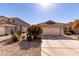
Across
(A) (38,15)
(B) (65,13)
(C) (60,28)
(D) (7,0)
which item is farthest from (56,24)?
(D) (7,0)

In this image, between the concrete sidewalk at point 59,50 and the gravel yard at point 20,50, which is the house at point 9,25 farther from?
the concrete sidewalk at point 59,50

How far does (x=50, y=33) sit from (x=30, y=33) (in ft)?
11.3

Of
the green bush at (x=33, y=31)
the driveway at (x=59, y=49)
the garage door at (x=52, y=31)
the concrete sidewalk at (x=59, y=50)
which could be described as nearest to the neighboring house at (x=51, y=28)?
the garage door at (x=52, y=31)

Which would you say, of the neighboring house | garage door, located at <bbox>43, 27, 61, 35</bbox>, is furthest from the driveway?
the neighboring house

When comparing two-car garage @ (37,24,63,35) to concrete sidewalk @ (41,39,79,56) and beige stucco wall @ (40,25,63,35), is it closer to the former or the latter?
beige stucco wall @ (40,25,63,35)

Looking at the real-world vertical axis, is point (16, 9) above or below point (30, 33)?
above

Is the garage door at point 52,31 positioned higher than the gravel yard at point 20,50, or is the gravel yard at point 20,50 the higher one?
the garage door at point 52,31

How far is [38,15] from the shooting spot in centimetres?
1195

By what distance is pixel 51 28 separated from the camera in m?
15.5

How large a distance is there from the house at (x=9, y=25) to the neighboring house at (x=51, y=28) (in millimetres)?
1783

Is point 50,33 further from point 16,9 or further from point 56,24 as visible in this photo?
point 16,9

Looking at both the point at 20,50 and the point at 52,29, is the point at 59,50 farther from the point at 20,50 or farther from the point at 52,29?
the point at 52,29

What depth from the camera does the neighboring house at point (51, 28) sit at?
15.1 m

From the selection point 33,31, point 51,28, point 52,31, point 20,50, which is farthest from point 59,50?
point 51,28
